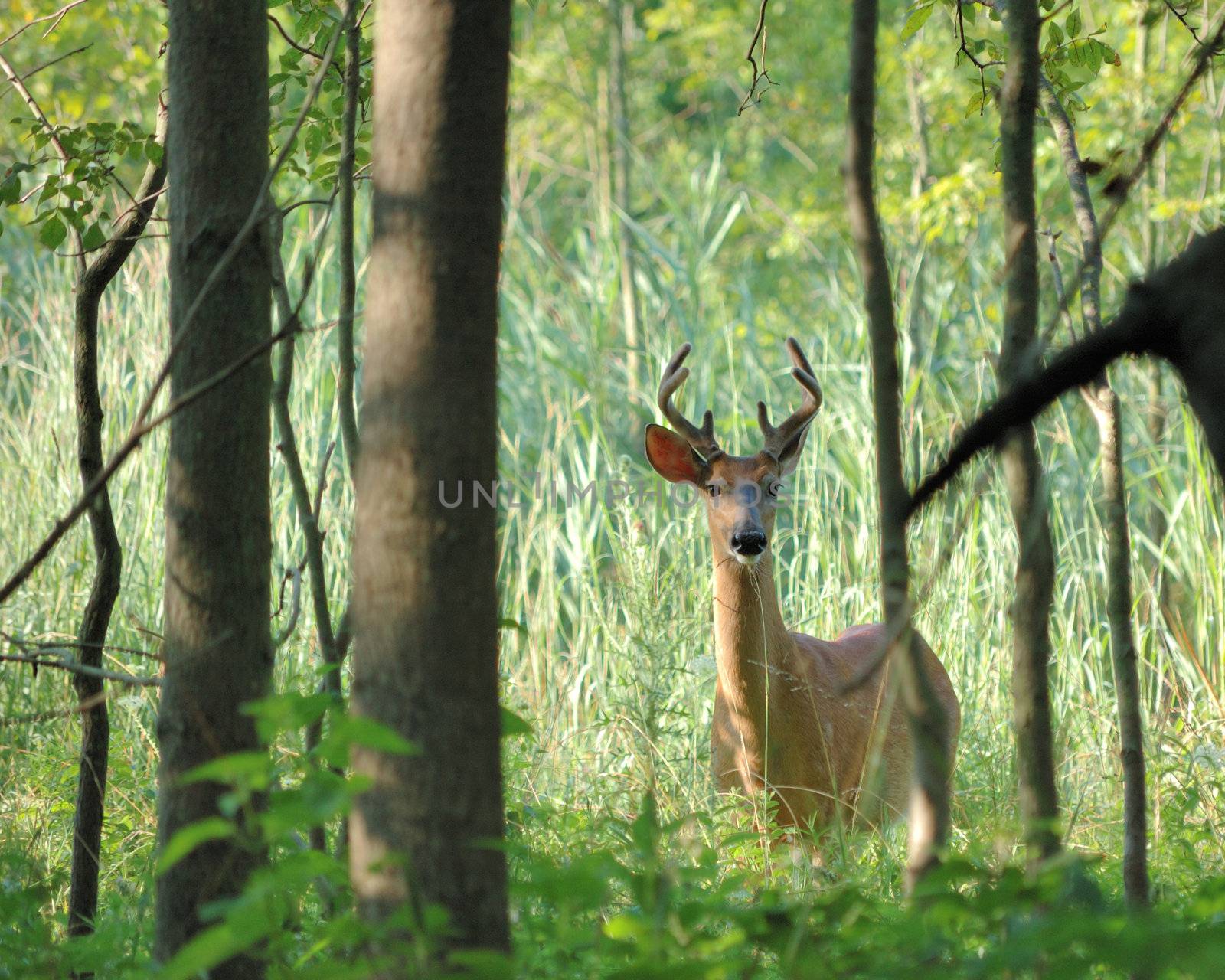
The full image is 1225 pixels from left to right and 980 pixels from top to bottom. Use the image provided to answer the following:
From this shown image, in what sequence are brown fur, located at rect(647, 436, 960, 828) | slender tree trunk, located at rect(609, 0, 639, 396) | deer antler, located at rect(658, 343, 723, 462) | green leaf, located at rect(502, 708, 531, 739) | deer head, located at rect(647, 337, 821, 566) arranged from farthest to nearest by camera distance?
slender tree trunk, located at rect(609, 0, 639, 396), deer antler, located at rect(658, 343, 723, 462), deer head, located at rect(647, 337, 821, 566), brown fur, located at rect(647, 436, 960, 828), green leaf, located at rect(502, 708, 531, 739)

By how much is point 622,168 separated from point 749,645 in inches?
337

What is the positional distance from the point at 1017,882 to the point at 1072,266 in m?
8.61

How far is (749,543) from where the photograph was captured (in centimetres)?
484

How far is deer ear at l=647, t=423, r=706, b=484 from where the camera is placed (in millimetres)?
5584

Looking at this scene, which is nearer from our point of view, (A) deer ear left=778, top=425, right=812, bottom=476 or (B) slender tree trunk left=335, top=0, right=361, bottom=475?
(B) slender tree trunk left=335, top=0, right=361, bottom=475

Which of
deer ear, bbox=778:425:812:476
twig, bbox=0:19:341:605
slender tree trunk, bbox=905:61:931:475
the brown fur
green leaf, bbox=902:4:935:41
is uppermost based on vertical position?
slender tree trunk, bbox=905:61:931:475

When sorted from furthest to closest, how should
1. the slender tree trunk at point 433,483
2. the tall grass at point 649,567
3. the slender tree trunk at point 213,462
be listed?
the tall grass at point 649,567 → the slender tree trunk at point 213,462 → the slender tree trunk at point 433,483

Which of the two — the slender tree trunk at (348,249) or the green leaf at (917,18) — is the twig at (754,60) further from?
the slender tree trunk at (348,249)

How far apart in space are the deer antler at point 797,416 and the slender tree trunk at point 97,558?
3.09 metres

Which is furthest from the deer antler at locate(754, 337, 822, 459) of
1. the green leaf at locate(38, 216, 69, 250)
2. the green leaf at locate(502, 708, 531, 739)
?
the green leaf at locate(502, 708, 531, 739)

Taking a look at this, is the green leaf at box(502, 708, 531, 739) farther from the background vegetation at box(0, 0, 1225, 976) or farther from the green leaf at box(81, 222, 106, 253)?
the green leaf at box(81, 222, 106, 253)

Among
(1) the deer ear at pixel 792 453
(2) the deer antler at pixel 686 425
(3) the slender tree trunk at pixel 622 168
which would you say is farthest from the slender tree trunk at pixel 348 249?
(3) the slender tree trunk at pixel 622 168

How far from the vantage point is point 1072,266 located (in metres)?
9.49

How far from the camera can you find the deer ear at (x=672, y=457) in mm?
5584
